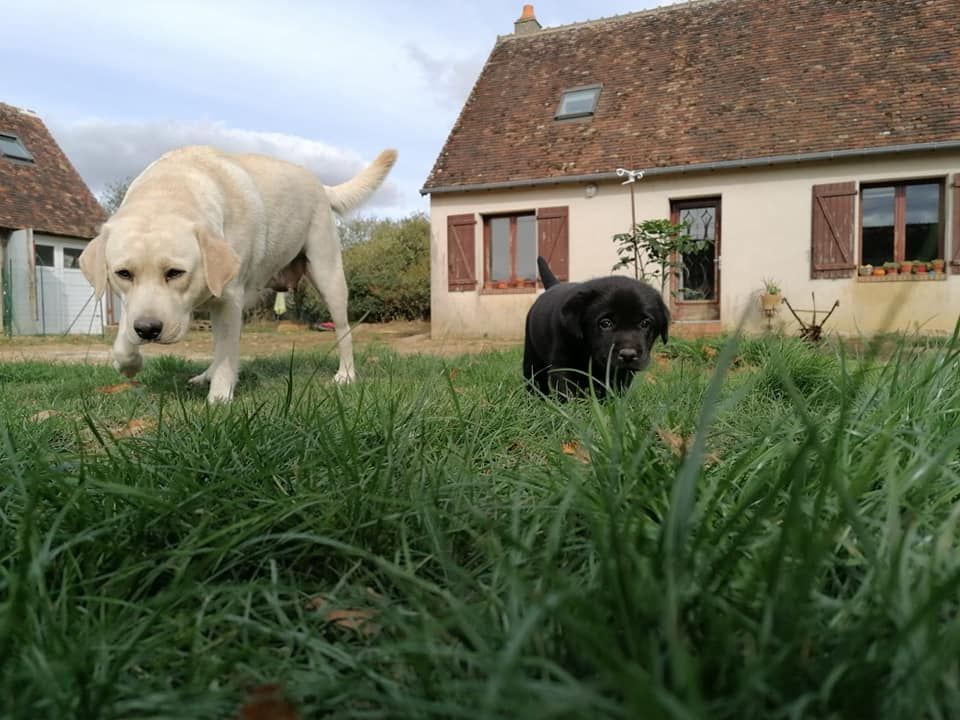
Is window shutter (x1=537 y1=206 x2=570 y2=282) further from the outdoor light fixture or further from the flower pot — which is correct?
the flower pot

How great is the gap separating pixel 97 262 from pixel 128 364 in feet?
2.09

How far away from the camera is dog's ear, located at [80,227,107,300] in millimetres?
3746

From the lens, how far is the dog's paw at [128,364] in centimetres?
402

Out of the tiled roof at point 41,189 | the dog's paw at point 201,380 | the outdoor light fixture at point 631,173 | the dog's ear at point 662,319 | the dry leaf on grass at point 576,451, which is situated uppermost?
the tiled roof at point 41,189

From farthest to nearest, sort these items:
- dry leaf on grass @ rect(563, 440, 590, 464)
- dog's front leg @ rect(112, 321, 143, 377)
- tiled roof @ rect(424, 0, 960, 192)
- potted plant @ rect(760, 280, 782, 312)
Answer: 1. tiled roof @ rect(424, 0, 960, 192)
2. potted plant @ rect(760, 280, 782, 312)
3. dog's front leg @ rect(112, 321, 143, 377)
4. dry leaf on grass @ rect(563, 440, 590, 464)

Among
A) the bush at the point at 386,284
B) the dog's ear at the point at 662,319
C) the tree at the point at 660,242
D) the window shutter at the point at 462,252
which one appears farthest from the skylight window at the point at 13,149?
the dog's ear at the point at 662,319

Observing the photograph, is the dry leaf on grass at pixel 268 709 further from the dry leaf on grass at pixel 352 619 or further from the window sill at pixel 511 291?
the window sill at pixel 511 291

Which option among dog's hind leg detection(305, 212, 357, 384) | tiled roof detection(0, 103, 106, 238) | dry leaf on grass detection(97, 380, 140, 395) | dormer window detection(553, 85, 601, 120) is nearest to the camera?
dry leaf on grass detection(97, 380, 140, 395)

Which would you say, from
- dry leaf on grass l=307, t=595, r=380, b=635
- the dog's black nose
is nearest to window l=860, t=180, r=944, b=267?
the dog's black nose

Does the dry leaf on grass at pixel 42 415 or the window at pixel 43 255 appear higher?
the window at pixel 43 255

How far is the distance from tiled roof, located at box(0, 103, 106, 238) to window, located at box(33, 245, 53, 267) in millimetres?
608

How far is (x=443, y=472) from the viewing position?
65.1 inches

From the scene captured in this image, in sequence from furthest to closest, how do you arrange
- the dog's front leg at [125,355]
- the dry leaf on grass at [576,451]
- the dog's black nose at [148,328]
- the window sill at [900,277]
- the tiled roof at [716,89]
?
the tiled roof at [716,89], the window sill at [900,277], the dog's front leg at [125,355], the dog's black nose at [148,328], the dry leaf on grass at [576,451]

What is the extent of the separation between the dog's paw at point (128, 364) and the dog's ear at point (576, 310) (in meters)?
2.53
